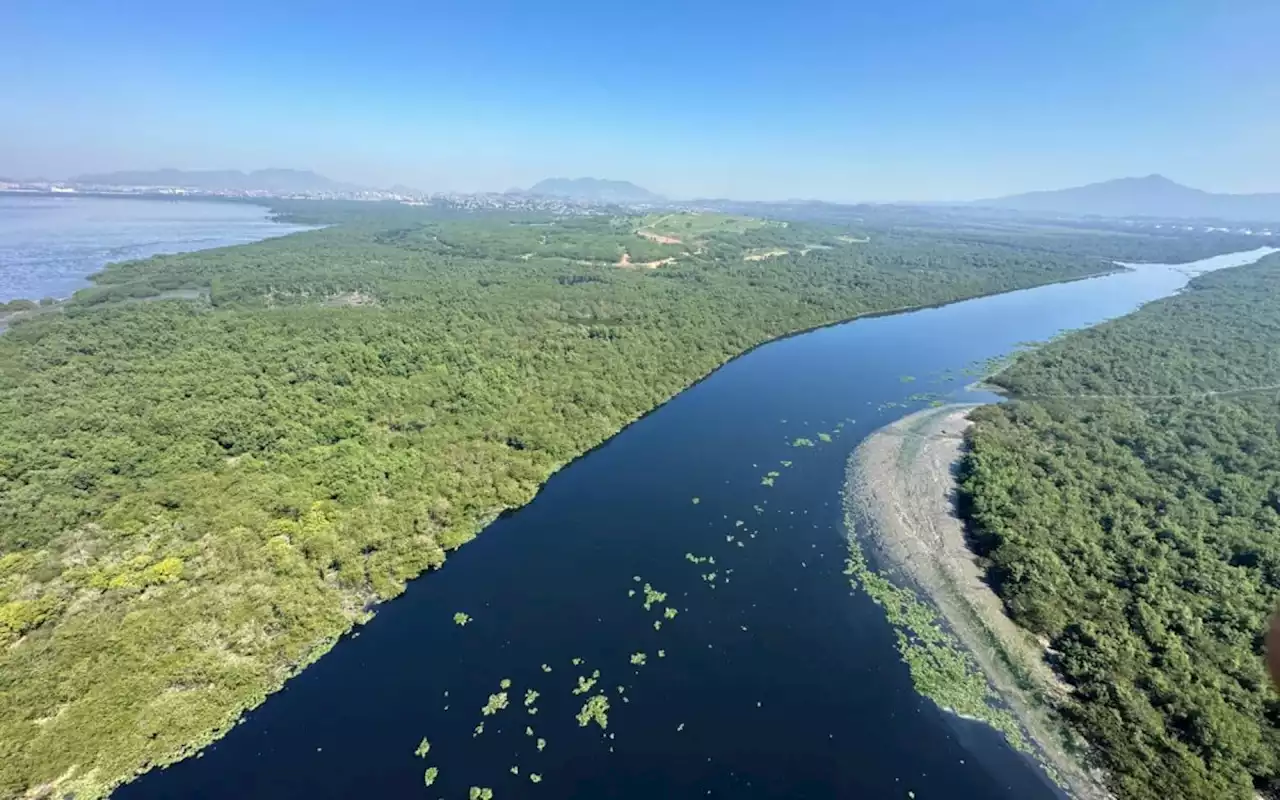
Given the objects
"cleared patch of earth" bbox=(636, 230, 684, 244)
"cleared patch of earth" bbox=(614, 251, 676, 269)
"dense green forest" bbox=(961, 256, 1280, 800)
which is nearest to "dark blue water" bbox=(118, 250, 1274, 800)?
"dense green forest" bbox=(961, 256, 1280, 800)

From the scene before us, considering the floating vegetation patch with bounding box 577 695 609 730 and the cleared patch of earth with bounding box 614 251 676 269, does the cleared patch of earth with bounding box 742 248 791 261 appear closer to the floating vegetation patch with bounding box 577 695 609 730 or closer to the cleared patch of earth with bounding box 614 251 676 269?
the cleared patch of earth with bounding box 614 251 676 269

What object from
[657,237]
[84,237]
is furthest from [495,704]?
[84,237]

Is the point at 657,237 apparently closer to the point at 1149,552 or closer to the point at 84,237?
the point at 84,237

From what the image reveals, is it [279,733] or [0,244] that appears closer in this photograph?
[279,733]

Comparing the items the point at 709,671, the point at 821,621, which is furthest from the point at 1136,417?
the point at 709,671

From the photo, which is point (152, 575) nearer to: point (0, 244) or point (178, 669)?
point (178, 669)

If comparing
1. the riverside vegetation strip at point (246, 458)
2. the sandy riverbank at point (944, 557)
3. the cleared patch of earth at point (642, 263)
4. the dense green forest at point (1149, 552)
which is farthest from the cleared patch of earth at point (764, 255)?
the sandy riverbank at point (944, 557)

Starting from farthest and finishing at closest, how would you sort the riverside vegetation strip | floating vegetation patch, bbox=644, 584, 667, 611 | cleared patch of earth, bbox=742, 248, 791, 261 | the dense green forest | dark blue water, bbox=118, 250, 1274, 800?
cleared patch of earth, bbox=742, 248, 791, 261, floating vegetation patch, bbox=644, 584, 667, 611, the riverside vegetation strip, the dense green forest, dark blue water, bbox=118, 250, 1274, 800
